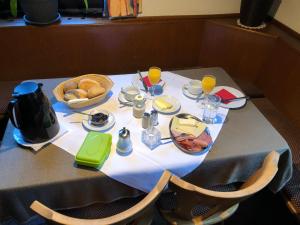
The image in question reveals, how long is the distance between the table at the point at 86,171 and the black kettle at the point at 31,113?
6 centimetres

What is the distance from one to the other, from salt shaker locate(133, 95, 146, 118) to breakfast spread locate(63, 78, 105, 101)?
170mm

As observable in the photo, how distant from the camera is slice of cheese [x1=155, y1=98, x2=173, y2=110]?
1176 mm

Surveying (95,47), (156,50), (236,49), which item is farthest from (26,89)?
(236,49)

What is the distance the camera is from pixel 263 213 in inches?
58.4

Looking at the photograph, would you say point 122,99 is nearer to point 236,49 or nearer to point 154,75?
point 154,75

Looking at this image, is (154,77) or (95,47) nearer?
(154,77)

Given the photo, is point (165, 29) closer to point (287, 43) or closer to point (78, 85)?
point (287, 43)

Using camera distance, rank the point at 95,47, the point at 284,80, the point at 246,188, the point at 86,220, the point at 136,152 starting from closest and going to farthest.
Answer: the point at 86,220 < the point at 246,188 < the point at 136,152 < the point at 284,80 < the point at 95,47

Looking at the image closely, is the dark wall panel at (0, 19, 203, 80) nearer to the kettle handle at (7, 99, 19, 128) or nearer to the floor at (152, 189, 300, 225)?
the kettle handle at (7, 99, 19, 128)

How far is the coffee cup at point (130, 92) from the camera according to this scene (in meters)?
1.20

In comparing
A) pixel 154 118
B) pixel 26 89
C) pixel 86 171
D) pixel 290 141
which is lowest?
pixel 290 141

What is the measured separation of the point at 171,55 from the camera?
2096 millimetres

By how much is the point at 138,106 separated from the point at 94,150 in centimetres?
31

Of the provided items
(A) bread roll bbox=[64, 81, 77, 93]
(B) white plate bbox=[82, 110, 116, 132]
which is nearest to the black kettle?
(B) white plate bbox=[82, 110, 116, 132]
